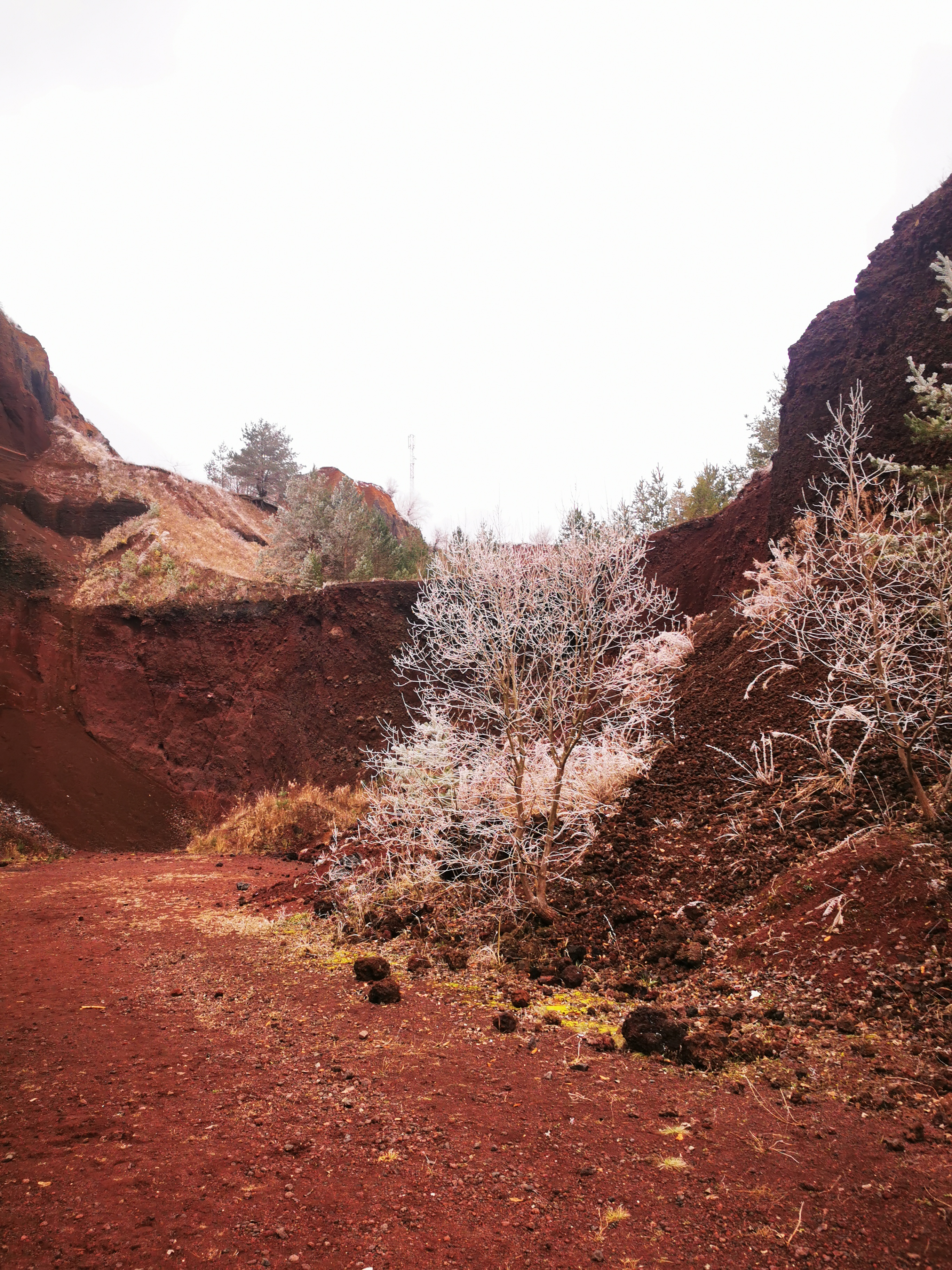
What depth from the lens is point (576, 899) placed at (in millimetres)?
5555

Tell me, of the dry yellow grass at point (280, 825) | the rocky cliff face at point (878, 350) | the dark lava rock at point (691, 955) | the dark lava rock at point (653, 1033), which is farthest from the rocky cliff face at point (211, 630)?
the dark lava rock at point (653, 1033)

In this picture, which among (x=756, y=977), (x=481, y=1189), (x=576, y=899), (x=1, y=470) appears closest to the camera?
(x=481, y=1189)

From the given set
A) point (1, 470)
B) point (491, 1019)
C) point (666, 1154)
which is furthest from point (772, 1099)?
point (1, 470)

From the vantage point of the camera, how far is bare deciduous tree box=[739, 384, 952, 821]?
4.29 meters

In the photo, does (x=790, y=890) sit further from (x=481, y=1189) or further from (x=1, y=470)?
(x=1, y=470)

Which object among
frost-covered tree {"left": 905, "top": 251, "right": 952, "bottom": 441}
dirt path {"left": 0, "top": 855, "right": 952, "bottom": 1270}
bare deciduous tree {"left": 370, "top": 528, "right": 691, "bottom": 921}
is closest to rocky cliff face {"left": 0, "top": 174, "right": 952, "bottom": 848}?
frost-covered tree {"left": 905, "top": 251, "right": 952, "bottom": 441}

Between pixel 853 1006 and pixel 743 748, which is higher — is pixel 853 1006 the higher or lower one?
the lower one

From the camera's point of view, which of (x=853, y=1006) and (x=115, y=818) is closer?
(x=853, y=1006)

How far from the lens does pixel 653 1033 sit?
3.42 metres

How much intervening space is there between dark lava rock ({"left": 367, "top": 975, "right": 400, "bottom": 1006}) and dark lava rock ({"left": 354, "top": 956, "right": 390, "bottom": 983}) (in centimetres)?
35

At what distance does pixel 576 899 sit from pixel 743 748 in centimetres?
239

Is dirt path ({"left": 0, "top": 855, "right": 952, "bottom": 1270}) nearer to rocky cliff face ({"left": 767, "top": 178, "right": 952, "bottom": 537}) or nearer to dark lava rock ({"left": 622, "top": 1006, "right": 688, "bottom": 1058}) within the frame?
dark lava rock ({"left": 622, "top": 1006, "right": 688, "bottom": 1058})

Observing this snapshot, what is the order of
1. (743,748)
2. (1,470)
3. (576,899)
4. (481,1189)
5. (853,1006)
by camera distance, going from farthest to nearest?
(1,470) < (743,748) < (576,899) < (853,1006) < (481,1189)

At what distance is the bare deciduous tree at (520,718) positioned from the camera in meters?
5.48
